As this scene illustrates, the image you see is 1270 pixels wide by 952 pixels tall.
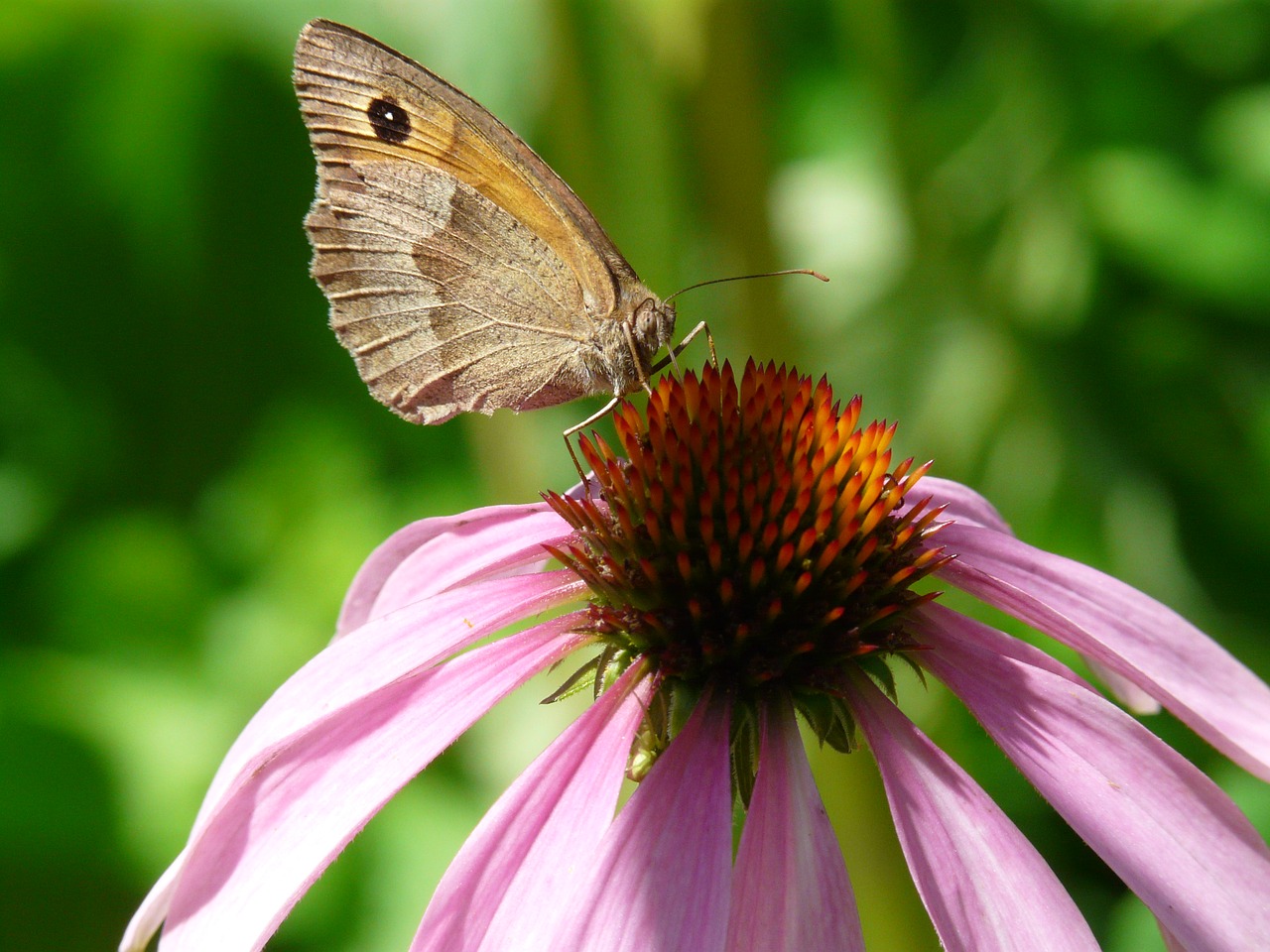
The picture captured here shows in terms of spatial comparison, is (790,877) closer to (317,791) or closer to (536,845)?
(536,845)

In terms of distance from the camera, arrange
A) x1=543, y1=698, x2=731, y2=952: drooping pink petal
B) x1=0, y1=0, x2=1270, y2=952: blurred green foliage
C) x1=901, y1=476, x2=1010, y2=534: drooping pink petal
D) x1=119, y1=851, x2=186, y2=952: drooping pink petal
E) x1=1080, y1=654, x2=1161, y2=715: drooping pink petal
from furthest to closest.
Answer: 1. x1=0, y1=0, x2=1270, y2=952: blurred green foliage
2. x1=901, y1=476, x2=1010, y2=534: drooping pink petal
3. x1=1080, y1=654, x2=1161, y2=715: drooping pink petal
4. x1=119, y1=851, x2=186, y2=952: drooping pink petal
5. x1=543, y1=698, x2=731, y2=952: drooping pink petal

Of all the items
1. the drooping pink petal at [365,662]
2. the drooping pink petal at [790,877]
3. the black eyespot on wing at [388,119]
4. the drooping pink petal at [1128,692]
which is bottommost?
the drooping pink petal at [1128,692]

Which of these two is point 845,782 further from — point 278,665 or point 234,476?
point 234,476

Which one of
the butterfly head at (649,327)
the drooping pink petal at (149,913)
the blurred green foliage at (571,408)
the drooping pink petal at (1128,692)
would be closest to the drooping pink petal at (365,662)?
the drooping pink petal at (149,913)

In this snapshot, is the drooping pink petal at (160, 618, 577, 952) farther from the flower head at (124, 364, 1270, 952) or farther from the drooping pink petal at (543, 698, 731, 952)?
the drooping pink petal at (543, 698, 731, 952)

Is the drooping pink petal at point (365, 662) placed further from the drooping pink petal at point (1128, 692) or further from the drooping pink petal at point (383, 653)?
the drooping pink petal at point (1128, 692)

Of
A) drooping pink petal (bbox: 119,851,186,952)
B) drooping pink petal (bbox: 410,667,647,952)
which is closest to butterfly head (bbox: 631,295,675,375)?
drooping pink petal (bbox: 410,667,647,952)
